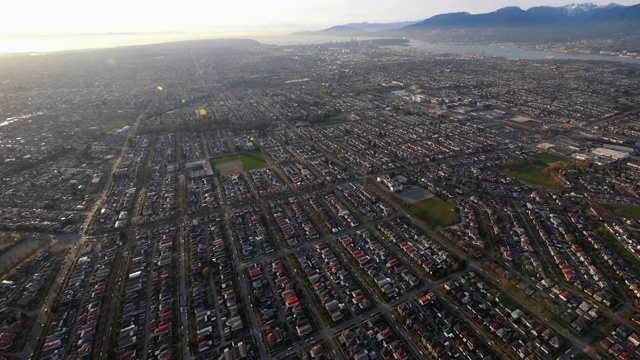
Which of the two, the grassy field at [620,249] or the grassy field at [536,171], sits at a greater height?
the grassy field at [620,249]

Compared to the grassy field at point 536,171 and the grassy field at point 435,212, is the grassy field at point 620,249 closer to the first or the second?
the grassy field at point 536,171

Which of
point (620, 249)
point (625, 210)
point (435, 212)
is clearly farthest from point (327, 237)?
point (625, 210)

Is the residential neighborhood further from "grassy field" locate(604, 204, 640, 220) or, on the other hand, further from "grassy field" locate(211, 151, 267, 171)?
"grassy field" locate(211, 151, 267, 171)

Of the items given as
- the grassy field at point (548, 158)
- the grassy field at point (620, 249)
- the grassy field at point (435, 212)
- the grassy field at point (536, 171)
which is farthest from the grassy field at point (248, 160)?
the grassy field at point (548, 158)

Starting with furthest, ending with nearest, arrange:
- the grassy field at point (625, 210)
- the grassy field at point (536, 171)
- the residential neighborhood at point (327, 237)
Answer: the grassy field at point (536, 171), the grassy field at point (625, 210), the residential neighborhood at point (327, 237)

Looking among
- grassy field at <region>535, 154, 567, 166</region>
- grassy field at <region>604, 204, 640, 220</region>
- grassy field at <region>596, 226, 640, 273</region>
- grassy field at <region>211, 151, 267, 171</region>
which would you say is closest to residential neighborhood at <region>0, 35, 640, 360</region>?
grassy field at <region>596, 226, 640, 273</region>
